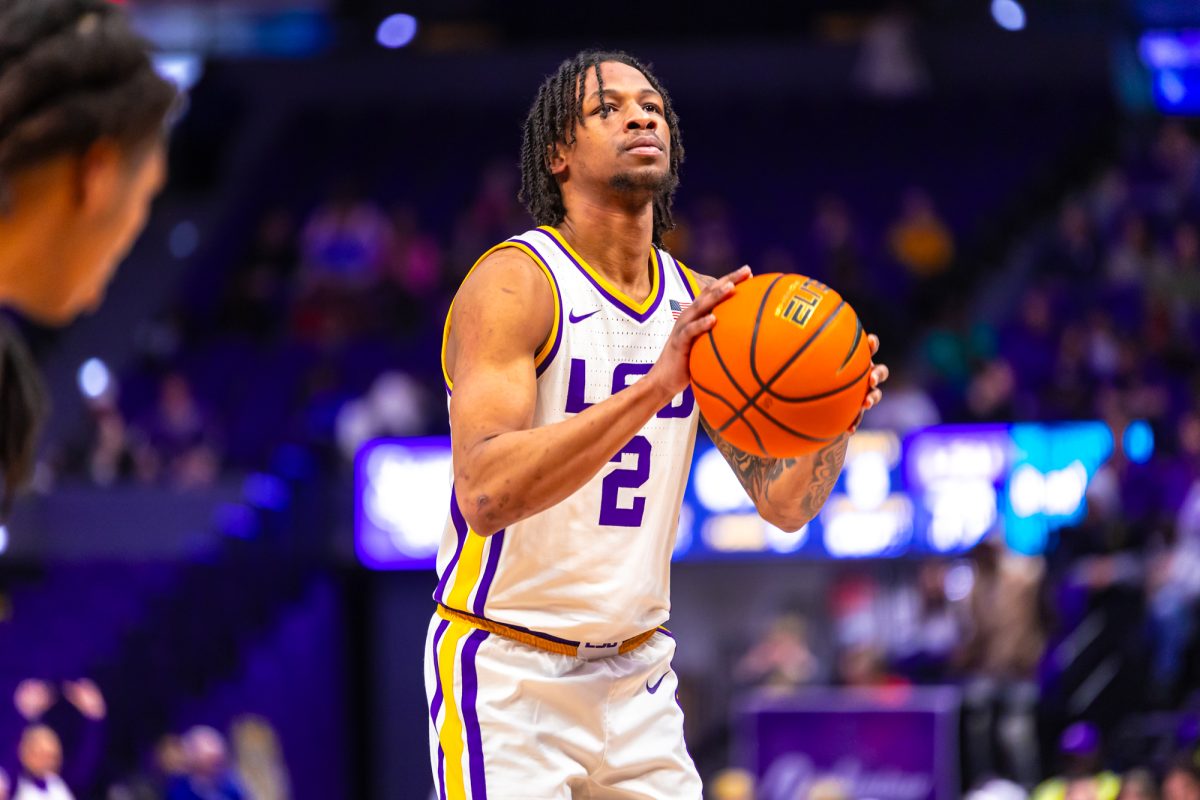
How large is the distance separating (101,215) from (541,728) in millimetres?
2144

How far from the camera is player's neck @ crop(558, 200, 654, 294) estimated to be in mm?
4312

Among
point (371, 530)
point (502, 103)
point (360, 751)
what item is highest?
point (502, 103)

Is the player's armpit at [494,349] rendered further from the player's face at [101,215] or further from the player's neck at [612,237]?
the player's face at [101,215]

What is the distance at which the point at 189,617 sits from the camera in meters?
12.8

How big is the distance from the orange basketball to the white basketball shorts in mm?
653

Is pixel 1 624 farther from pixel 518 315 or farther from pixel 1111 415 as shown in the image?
pixel 518 315

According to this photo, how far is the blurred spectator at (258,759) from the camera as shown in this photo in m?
12.5

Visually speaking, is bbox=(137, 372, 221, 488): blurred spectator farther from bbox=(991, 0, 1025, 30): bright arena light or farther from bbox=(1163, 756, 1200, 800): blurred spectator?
bbox=(991, 0, 1025, 30): bright arena light

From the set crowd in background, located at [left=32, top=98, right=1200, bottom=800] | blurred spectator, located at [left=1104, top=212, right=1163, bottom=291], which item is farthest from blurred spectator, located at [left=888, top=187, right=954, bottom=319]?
blurred spectator, located at [left=1104, top=212, right=1163, bottom=291]

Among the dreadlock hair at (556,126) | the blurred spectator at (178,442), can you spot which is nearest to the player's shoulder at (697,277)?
the dreadlock hair at (556,126)

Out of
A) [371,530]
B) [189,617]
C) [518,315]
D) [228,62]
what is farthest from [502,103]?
[518,315]

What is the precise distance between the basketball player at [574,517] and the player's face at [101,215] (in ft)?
5.28

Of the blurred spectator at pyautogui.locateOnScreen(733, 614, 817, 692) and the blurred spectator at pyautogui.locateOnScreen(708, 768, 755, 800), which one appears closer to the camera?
the blurred spectator at pyautogui.locateOnScreen(708, 768, 755, 800)

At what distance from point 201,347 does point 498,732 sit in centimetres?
1387
